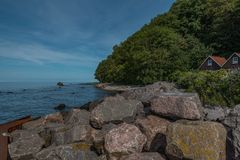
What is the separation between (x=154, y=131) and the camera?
21.2 feet

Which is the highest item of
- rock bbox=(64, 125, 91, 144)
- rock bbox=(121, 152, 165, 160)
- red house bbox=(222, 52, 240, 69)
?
red house bbox=(222, 52, 240, 69)

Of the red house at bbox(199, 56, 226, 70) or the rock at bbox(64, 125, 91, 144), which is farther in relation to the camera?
the red house at bbox(199, 56, 226, 70)

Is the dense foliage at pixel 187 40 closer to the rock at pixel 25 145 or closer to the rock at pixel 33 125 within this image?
the rock at pixel 33 125

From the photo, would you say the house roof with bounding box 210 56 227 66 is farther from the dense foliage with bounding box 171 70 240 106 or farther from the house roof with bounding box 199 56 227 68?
the dense foliage with bounding box 171 70 240 106

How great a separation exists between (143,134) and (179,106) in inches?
53.3

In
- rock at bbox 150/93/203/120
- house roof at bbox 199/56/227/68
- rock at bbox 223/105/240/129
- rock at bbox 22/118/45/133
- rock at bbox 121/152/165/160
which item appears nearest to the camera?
rock at bbox 121/152/165/160

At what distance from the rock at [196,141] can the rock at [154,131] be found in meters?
0.95

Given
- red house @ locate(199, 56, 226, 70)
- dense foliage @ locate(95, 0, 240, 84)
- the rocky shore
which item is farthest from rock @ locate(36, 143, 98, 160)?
dense foliage @ locate(95, 0, 240, 84)

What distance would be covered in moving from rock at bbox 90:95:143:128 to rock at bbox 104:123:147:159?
1422 mm

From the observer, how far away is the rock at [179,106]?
625 cm

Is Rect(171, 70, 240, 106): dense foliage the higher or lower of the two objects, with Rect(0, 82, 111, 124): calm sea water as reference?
higher

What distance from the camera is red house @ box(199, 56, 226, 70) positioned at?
3612cm

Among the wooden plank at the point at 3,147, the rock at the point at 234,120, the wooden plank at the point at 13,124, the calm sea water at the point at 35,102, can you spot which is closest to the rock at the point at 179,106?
the rock at the point at 234,120

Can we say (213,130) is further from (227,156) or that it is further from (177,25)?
(177,25)
